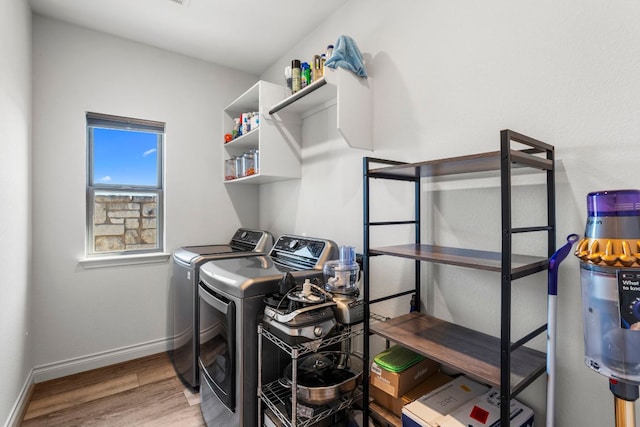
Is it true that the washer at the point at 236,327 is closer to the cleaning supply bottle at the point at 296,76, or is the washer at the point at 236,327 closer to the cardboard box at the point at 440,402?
the cardboard box at the point at 440,402

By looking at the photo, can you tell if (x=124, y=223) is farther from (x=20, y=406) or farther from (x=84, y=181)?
(x=20, y=406)

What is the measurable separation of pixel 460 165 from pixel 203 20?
2.11 metres

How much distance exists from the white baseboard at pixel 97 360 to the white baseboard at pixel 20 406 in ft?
0.31

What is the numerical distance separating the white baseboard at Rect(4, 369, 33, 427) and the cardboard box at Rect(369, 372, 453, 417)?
6.44 feet

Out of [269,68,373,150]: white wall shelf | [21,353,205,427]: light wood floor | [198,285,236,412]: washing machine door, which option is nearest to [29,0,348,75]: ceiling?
[269,68,373,150]: white wall shelf

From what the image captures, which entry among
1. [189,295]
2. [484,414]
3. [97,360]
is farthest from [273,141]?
[97,360]

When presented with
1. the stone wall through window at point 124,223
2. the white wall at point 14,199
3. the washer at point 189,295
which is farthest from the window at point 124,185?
the washer at point 189,295

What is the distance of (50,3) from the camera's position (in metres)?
2.08

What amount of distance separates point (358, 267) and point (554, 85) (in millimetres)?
1174

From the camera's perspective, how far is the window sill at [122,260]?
2420 mm

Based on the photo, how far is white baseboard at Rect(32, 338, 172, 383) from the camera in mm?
2273

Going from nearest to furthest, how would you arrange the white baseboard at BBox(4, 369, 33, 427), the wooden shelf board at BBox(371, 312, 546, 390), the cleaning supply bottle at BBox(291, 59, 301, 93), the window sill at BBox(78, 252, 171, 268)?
the wooden shelf board at BBox(371, 312, 546, 390) < the white baseboard at BBox(4, 369, 33, 427) < the cleaning supply bottle at BBox(291, 59, 301, 93) < the window sill at BBox(78, 252, 171, 268)

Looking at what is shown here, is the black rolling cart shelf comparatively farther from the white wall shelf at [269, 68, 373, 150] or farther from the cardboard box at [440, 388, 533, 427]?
the white wall shelf at [269, 68, 373, 150]

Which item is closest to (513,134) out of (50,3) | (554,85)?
(554,85)
